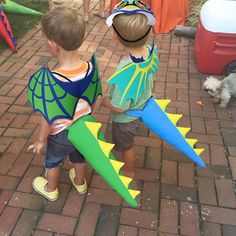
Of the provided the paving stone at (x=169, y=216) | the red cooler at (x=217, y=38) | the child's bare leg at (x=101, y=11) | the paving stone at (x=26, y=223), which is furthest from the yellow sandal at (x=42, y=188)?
the child's bare leg at (x=101, y=11)

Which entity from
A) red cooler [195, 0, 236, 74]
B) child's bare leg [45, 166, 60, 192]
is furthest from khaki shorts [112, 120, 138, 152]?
red cooler [195, 0, 236, 74]

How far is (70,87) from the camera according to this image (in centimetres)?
206

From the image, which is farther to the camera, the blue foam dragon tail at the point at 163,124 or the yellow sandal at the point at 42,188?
the yellow sandal at the point at 42,188

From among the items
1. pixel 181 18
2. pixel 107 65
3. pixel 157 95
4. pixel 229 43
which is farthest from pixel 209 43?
pixel 181 18

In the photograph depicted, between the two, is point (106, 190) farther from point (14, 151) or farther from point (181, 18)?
point (181, 18)

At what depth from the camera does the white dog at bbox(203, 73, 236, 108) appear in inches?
148

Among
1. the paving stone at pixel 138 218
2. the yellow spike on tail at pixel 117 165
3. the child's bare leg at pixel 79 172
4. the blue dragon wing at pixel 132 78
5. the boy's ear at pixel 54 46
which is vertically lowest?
the paving stone at pixel 138 218

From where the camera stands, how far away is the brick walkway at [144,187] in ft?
8.04

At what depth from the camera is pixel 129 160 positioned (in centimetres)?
276

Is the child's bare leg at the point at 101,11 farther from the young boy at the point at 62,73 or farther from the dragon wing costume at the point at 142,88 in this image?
the young boy at the point at 62,73

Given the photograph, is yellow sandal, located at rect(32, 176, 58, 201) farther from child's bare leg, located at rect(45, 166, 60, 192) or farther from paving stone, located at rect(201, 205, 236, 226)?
paving stone, located at rect(201, 205, 236, 226)

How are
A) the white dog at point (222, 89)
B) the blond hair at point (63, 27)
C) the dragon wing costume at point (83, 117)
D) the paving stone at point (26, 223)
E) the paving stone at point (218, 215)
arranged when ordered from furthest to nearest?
the white dog at point (222, 89) < the paving stone at point (218, 215) < the paving stone at point (26, 223) < the dragon wing costume at point (83, 117) < the blond hair at point (63, 27)

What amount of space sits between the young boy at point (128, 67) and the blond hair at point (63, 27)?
0.25 metres

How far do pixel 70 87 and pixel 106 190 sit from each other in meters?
1.02
